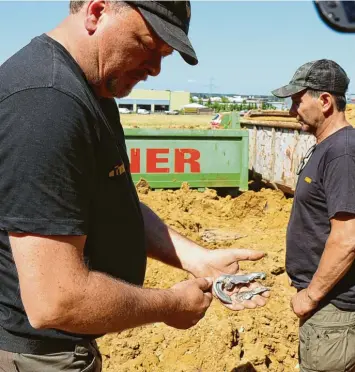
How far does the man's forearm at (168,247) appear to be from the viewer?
2.33m

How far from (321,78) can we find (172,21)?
5.96 ft

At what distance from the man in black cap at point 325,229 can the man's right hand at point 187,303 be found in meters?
1.13

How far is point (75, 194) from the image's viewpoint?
1.42 m

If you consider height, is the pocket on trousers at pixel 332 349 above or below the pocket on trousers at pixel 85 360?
below

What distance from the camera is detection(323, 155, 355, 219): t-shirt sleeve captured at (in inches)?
106

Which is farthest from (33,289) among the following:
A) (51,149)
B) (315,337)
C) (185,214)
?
(185,214)

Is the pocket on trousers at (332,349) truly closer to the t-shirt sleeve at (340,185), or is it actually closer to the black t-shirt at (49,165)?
the t-shirt sleeve at (340,185)

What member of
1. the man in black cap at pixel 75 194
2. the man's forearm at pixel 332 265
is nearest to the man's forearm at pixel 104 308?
the man in black cap at pixel 75 194

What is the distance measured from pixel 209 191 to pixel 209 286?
749 cm

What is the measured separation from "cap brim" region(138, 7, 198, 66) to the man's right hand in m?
0.83

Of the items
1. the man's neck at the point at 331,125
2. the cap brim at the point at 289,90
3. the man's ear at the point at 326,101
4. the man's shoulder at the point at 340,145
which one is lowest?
the man's shoulder at the point at 340,145

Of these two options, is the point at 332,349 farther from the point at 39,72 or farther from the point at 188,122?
the point at 188,122

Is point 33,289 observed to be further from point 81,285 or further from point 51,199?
point 51,199

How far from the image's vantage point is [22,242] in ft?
4.51
